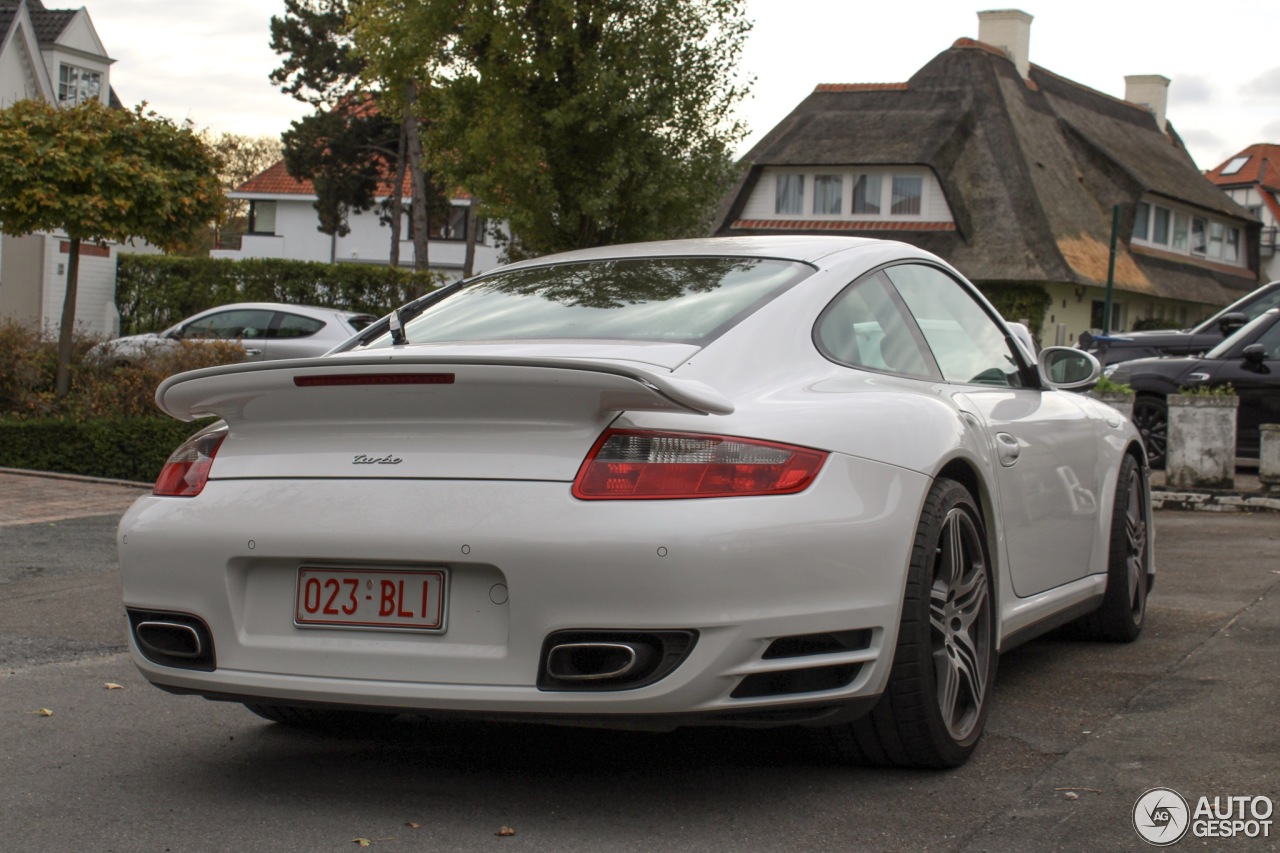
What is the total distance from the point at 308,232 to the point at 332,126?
669 inches

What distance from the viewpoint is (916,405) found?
4141 millimetres

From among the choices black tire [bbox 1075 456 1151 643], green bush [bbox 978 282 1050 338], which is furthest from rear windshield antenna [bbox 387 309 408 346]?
green bush [bbox 978 282 1050 338]

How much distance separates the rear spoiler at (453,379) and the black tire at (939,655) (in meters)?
0.76

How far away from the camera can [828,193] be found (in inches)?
1843

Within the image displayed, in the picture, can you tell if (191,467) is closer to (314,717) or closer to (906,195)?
(314,717)

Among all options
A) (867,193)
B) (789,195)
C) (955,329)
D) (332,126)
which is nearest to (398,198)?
(332,126)

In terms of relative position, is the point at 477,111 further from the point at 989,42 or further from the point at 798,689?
the point at 989,42

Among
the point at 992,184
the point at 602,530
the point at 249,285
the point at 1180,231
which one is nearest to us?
the point at 602,530

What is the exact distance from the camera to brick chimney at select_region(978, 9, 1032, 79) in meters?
49.8

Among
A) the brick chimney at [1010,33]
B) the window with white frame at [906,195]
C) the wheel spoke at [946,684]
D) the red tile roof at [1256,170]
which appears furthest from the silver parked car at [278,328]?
the red tile roof at [1256,170]

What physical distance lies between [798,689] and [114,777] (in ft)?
6.29

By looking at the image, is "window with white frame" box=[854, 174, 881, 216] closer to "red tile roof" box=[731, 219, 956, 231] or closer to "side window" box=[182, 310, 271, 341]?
"red tile roof" box=[731, 219, 956, 231]

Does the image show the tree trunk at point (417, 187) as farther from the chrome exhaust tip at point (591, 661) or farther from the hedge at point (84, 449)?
the chrome exhaust tip at point (591, 661)

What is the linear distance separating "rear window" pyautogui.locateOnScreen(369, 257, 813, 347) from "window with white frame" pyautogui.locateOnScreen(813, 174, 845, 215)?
42.7 metres
